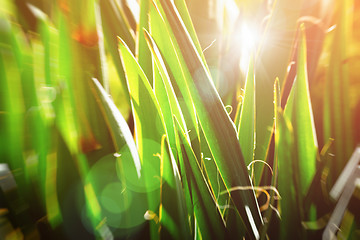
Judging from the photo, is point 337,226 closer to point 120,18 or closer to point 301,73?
point 301,73

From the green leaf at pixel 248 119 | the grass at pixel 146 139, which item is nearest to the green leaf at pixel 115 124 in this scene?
the grass at pixel 146 139

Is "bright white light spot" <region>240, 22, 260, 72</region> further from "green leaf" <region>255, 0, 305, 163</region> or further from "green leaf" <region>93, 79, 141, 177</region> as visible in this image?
"green leaf" <region>93, 79, 141, 177</region>

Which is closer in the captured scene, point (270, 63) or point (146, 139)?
point (146, 139)

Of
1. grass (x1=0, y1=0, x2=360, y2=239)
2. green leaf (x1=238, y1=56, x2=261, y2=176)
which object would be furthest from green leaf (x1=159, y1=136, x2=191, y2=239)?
green leaf (x1=238, y1=56, x2=261, y2=176)

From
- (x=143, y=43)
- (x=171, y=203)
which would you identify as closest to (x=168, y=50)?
(x=143, y=43)

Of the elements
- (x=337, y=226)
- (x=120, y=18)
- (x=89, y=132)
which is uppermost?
(x=120, y=18)

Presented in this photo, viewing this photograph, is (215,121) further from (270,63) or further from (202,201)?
(270,63)

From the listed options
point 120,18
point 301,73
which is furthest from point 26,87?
point 301,73
